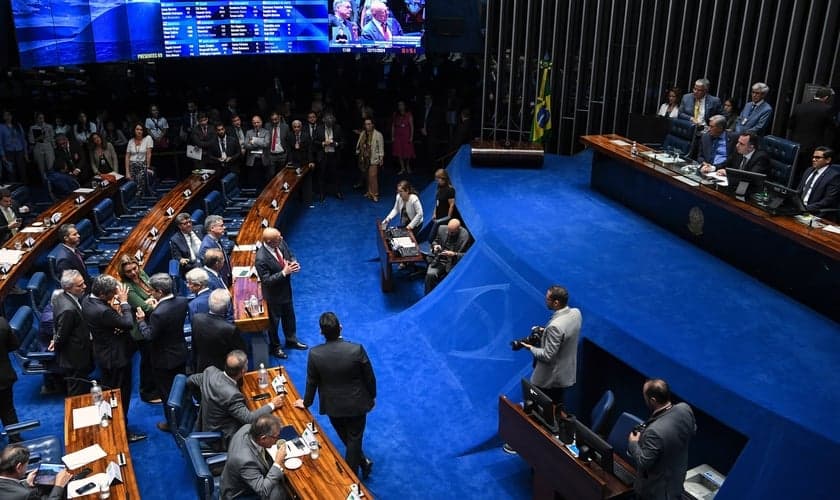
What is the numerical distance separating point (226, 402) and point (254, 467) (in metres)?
0.81

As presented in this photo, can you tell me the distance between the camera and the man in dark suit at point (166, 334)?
629 cm

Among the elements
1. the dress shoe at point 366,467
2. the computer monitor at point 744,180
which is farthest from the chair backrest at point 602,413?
the computer monitor at point 744,180

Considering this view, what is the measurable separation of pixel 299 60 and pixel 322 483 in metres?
14.1

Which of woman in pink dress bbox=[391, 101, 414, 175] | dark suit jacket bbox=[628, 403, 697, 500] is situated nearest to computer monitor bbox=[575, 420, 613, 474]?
dark suit jacket bbox=[628, 403, 697, 500]

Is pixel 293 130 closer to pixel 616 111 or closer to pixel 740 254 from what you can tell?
pixel 616 111

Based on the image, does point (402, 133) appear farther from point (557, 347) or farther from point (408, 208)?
point (557, 347)

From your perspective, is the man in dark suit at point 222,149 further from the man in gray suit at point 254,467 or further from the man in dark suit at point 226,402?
the man in gray suit at point 254,467

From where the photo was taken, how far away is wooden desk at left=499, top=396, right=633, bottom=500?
4.76 meters

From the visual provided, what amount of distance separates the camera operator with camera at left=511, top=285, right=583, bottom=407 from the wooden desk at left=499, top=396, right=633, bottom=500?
463 millimetres

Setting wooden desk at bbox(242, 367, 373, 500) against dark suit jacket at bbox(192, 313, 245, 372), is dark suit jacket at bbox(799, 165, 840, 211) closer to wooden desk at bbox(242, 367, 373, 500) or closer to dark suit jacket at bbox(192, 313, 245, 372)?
wooden desk at bbox(242, 367, 373, 500)

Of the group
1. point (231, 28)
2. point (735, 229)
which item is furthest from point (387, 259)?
point (231, 28)

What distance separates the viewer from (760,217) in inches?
273

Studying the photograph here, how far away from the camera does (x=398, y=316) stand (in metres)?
8.64

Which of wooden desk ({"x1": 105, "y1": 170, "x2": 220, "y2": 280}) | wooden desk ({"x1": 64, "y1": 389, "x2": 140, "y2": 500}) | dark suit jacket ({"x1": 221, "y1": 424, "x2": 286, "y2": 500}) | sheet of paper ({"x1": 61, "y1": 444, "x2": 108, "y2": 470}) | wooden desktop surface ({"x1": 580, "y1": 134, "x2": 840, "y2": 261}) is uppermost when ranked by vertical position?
wooden desktop surface ({"x1": 580, "y1": 134, "x2": 840, "y2": 261})
